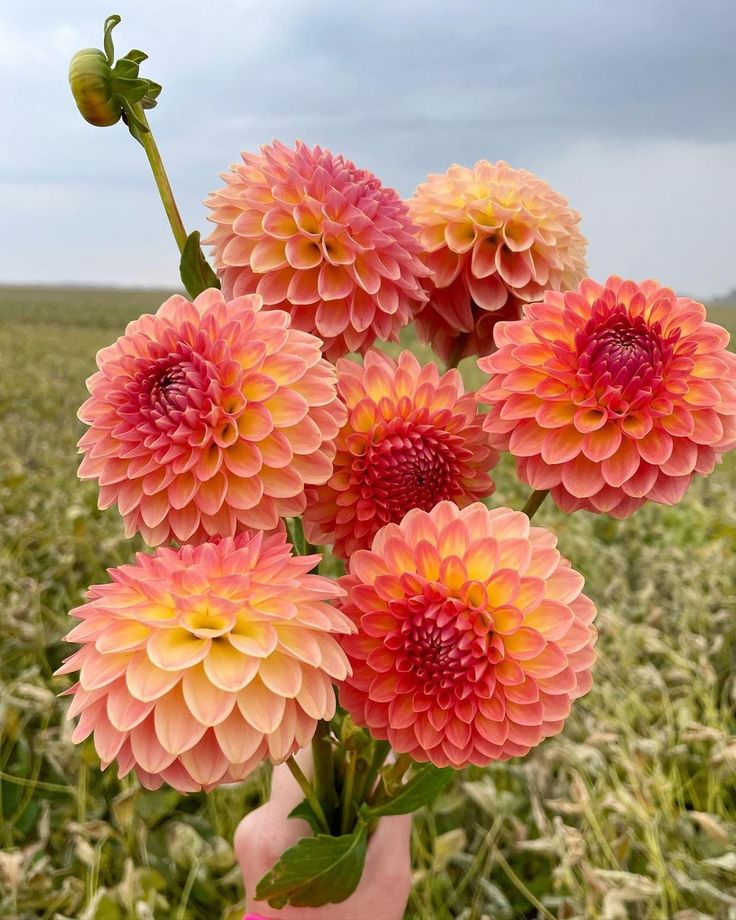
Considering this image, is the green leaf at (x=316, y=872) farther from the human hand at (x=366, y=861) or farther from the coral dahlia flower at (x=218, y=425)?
the coral dahlia flower at (x=218, y=425)

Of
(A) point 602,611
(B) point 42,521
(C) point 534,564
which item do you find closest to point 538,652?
(C) point 534,564

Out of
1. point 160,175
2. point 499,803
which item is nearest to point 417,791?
point 160,175

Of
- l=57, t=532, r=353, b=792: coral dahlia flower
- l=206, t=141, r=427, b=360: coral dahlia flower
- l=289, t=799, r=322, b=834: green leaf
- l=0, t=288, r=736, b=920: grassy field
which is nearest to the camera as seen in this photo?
l=57, t=532, r=353, b=792: coral dahlia flower

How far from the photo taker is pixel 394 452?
0.38 meters

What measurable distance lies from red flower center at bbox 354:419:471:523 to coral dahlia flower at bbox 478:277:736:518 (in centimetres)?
3

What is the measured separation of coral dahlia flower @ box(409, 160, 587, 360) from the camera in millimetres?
449

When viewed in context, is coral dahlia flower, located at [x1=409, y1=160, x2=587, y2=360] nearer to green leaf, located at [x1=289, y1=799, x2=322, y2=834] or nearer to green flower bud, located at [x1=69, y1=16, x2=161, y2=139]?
green flower bud, located at [x1=69, y1=16, x2=161, y2=139]

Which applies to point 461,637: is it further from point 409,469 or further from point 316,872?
point 316,872

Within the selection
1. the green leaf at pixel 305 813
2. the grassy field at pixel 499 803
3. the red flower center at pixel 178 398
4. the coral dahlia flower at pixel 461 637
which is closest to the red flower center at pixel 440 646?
the coral dahlia flower at pixel 461 637

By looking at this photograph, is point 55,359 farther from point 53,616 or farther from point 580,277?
point 580,277

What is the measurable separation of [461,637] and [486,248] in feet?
0.77

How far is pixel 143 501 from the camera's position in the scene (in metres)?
0.35

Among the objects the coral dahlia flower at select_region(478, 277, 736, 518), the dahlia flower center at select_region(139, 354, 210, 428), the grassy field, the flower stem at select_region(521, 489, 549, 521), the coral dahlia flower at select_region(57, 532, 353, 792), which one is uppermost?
the coral dahlia flower at select_region(478, 277, 736, 518)

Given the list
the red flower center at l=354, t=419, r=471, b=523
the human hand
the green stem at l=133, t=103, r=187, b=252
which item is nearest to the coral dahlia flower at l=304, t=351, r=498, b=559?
the red flower center at l=354, t=419, r=471, b=523
